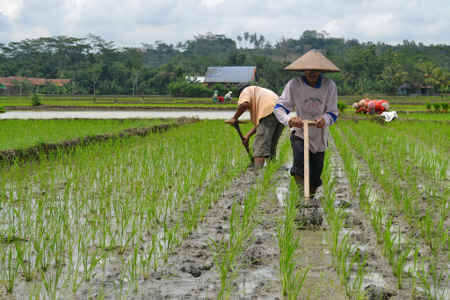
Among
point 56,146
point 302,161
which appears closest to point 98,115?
point 56,146

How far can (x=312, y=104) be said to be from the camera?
335 centimetres

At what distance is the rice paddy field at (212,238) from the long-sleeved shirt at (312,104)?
0.46 m

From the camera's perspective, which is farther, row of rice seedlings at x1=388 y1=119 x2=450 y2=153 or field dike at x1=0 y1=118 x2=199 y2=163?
row of rice seedlings at x1=388 y1=119 x2=450 y2=153

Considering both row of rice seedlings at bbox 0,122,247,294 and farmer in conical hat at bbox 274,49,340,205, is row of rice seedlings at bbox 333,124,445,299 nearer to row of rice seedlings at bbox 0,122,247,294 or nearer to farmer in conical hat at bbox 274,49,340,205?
farmer in conical hat at bbox 274,49,340,205

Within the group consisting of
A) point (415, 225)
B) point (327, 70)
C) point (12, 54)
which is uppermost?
point (12, 54)

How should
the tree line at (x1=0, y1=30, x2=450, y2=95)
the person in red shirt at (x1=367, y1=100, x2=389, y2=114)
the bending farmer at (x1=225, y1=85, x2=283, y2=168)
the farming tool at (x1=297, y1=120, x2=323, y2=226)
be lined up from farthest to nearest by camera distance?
the tree line at (x1=0, y1=30, x2=450, y2=95)
the person in red shirt at (x1=367, y1=100, x2=389, y2=114)
the bending farmer at (x1=225, y1=85, x2=283, y2=168)
the farming tool at (x1=297, y1=120, x2=323, y2=226)

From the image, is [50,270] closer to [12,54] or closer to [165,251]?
[165,251]

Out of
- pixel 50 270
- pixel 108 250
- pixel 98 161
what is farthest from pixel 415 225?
pixel 98 161

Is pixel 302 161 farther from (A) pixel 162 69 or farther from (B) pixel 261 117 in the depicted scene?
(A) pixel 162 69

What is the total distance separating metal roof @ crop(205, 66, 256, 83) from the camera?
137 ft

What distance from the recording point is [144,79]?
40.1m

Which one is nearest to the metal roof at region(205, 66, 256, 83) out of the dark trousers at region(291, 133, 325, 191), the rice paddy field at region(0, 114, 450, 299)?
the rice paddy field at region(0, 114, 450, 299)

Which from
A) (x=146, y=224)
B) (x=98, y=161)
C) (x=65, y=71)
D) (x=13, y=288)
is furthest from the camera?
(x=65, y=71)

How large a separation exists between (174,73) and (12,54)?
28.5 m
